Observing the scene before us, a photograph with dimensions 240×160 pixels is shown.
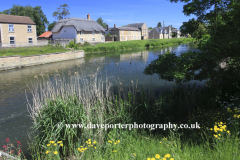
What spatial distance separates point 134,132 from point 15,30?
38.2 metres

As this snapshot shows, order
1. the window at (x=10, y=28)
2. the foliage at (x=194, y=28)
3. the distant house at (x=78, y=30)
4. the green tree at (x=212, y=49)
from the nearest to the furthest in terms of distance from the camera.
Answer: the green tree at (x=212, y=49) → the foliage at (x=194, y=28) → the window at (x=10, y=28) → the distant house at (x=78, y=30)

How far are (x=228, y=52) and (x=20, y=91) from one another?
12359 mm

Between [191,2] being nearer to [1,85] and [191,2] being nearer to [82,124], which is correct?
[82,124]

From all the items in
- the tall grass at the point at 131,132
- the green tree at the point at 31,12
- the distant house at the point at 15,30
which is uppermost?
the green tree at the point at 31,12

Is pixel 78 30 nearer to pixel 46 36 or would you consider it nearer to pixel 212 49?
pixel 46 36

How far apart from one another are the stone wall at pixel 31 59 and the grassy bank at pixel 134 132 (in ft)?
64.1

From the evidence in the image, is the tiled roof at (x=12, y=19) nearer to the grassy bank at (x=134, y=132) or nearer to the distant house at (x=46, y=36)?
the distant house at (x=46, y=36)

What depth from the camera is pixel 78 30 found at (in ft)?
161

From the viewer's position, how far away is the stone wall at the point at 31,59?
2254 cm

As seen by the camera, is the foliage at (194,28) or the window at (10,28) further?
the window at (10,28)

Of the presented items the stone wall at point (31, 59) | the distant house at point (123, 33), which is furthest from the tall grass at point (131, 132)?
the distant house at point (123, 33)

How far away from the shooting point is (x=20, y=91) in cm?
1338

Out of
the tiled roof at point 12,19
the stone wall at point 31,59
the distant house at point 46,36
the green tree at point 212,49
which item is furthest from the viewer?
the distant house at point 46,36

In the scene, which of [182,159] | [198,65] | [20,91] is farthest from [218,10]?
[20,91]
